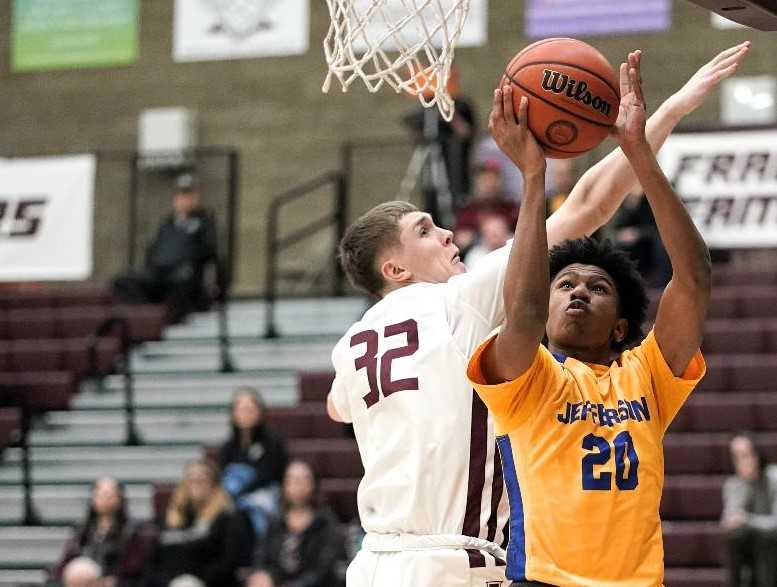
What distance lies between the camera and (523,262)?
346 centimetres

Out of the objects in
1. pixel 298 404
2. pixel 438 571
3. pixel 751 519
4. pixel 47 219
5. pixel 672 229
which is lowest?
pixel 751 519

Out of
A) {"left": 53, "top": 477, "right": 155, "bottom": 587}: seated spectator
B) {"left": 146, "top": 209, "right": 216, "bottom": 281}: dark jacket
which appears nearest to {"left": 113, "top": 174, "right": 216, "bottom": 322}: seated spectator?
{"left": 146, "top": 209, "right": 216, "bottom": 281}: dark jacket

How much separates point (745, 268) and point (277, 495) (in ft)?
15.4

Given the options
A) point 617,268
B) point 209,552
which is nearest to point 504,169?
point 209,552

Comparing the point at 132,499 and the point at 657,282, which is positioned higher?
the point at 657,282

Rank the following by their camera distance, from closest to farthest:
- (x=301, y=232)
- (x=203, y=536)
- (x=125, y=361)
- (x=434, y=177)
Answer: (x=203, y=536) < (x=125, y=361) < (x=434, y=177) < (x=301, y=232)

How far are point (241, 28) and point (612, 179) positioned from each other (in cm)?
1174

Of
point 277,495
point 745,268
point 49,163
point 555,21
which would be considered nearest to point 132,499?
point 277,495

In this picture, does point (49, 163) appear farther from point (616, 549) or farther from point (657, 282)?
point (616, 549)

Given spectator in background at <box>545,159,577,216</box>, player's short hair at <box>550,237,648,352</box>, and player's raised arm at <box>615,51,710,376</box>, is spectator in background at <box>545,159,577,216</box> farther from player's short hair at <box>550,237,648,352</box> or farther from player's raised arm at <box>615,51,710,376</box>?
player's raised arm at <box>615,51,710,376</box>

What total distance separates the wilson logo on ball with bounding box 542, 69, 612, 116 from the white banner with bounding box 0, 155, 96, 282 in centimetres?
943

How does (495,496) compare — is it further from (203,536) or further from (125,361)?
(125,361)

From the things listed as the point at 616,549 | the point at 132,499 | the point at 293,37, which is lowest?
the point at 132,499

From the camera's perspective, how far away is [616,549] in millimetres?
3469
